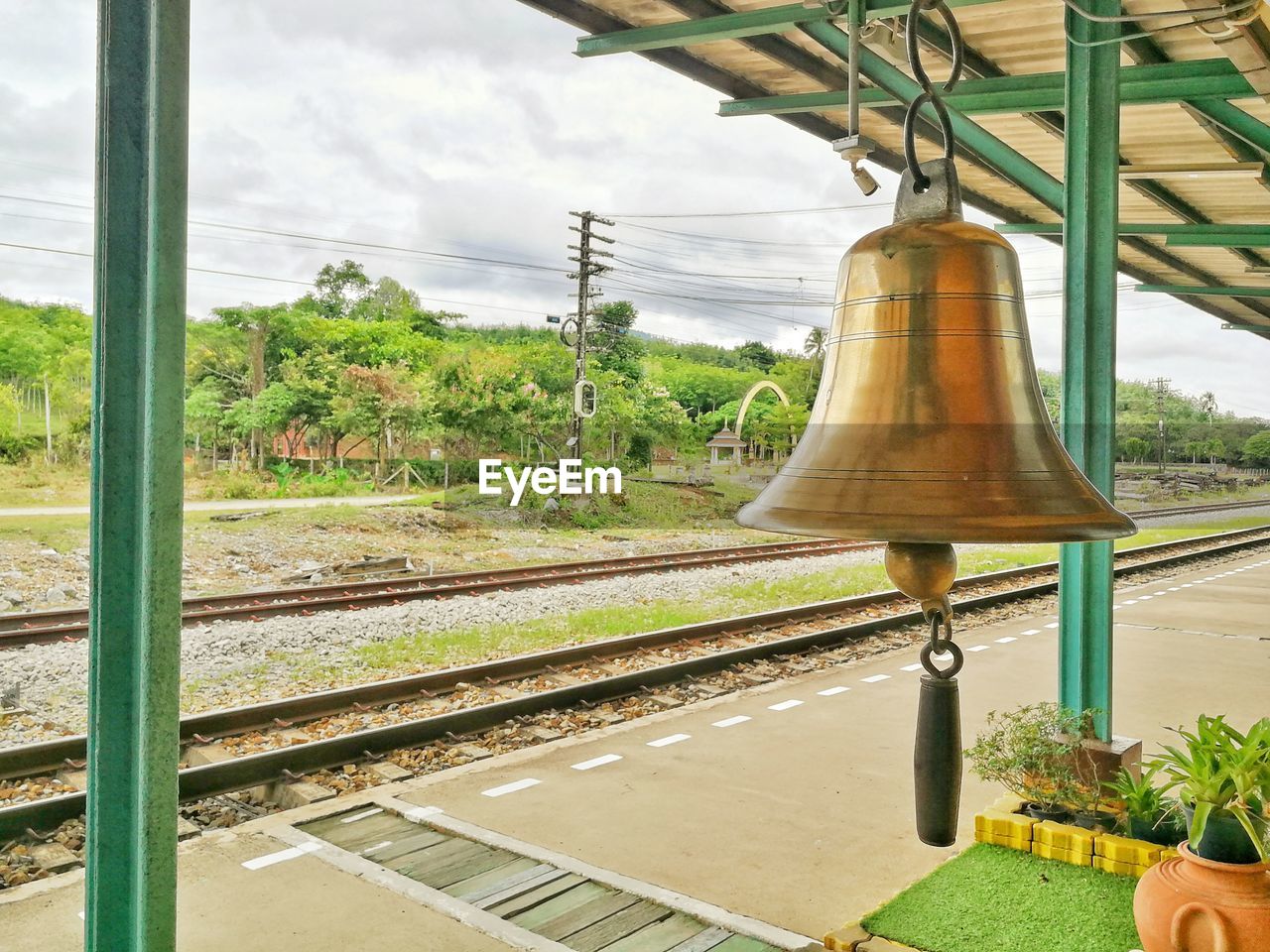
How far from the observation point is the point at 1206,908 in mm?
3023

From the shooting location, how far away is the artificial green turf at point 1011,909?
372cm

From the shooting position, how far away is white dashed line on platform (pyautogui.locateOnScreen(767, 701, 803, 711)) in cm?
739

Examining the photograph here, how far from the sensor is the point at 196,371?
19266mm

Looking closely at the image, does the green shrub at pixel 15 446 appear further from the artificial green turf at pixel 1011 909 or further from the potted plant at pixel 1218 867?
the potted plant at pixel 1218 867

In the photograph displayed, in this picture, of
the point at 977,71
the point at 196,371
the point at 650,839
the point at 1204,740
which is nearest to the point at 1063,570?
the point at 1204,740

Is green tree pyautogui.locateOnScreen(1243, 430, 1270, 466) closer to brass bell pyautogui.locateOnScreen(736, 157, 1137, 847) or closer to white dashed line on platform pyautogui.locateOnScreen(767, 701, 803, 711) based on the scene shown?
white dashed line on platform pyautogui.locateOnScreen(767, 701, 803, 711)

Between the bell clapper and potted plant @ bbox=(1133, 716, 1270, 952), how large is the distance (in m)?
2.12

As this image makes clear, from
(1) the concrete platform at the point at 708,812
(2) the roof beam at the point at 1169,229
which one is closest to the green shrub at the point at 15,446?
(1) the concrete platform at the point at 708,812

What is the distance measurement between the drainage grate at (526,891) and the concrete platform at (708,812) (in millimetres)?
195

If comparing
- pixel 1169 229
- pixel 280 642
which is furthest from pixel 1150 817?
pixel 1169 229

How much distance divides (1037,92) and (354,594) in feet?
28.0

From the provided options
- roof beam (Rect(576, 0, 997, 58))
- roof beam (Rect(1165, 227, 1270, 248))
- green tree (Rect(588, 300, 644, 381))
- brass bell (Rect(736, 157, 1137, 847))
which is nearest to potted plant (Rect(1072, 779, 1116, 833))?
brass bell (Rect(736, 157, 1137, 847))

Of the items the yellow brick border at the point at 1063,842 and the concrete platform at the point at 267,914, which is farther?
the yellow brick border at the point at 1063,842

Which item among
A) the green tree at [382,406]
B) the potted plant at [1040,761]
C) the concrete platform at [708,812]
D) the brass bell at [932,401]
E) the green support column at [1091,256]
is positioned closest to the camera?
the brass bell at [932,401]
